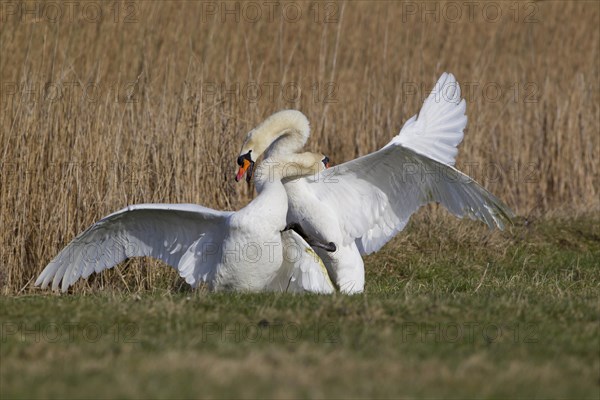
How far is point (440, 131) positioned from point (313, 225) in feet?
4.52

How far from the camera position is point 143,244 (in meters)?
8.62

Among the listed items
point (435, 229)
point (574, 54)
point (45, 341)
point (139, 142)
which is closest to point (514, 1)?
point (574, 54)

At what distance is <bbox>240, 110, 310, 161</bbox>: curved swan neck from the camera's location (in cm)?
848

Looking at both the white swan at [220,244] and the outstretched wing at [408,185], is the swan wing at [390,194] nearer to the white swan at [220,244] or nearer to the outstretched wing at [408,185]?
the outstretched wing at [408,185]

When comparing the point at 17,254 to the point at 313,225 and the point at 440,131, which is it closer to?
the point at 313,225

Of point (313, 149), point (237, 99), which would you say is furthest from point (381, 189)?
point (313, 149)

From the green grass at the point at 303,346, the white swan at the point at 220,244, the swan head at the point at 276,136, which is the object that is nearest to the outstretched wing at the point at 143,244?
the white swan at the point at 220,244

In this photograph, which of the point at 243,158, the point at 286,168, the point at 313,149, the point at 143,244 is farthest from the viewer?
the point at 313,149

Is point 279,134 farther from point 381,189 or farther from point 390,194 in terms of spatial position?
point 390,194

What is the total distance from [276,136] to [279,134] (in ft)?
0.12

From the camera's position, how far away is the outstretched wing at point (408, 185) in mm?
8578

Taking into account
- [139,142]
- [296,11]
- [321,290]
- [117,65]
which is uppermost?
[296,11]

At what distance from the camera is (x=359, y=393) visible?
14.9ft

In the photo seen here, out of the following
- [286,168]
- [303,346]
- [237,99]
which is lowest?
[303,346]
